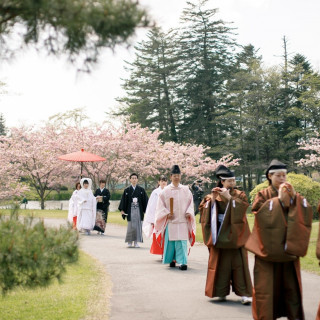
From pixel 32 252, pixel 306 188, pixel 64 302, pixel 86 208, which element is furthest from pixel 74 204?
pixel 32 252

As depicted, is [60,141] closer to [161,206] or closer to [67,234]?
[161,206]

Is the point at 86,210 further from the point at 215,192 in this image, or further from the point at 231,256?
the point at 231,256

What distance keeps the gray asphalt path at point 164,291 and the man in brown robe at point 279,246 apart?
49cm

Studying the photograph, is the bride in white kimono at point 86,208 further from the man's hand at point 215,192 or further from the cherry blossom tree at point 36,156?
the cherry blossom tree at point 36,156

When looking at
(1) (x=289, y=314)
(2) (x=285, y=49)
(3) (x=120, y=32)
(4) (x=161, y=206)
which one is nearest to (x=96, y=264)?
(4) (x=161, y=206)

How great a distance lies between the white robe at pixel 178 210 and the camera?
9234mm

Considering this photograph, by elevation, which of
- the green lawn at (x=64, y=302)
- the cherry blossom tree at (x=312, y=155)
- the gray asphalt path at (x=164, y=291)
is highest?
the cherry blossom tree at (x=312, y=155)

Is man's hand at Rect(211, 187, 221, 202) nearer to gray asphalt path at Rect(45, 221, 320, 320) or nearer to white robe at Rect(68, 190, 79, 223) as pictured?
gray asphalt path at Rect(45, 221, 320, 320)

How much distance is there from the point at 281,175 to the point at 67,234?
2.80 m

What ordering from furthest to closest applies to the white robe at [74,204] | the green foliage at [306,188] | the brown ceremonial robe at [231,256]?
1. the green foliage at [306,188]
2. the white robe at [74,204]
3. the brown ceremonial robe at [231,256]

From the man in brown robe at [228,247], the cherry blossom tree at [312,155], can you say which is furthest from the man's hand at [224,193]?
the cherry blossom tree at [312,155]

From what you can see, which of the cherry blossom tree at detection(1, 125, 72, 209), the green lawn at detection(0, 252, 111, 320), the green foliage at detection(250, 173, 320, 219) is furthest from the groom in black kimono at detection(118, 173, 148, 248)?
the cherry blossom tree at detection(1, 125, 72, 209)

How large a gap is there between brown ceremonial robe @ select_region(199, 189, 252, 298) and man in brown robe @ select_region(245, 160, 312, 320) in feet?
2.99

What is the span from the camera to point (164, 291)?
7180 mm
